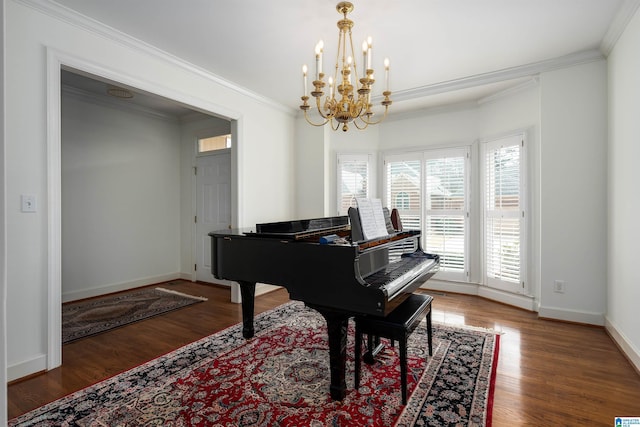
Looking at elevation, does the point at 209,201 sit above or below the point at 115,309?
above

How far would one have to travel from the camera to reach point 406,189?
190 inches

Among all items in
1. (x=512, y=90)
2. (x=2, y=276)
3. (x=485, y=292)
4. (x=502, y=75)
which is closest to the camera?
(x=2, y=276)

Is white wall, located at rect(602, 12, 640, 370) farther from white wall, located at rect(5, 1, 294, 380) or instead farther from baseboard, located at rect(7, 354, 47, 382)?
baseboard, located at rect(7, 354, 47, 382)

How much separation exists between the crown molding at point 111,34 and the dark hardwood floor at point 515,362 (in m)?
2.68

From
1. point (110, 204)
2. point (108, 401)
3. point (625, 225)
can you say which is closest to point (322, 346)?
point (108, 401)

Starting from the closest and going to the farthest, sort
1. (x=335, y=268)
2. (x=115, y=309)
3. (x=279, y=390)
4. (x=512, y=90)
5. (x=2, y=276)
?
(x=2, y=276)
(x=335, y=268)
(x=279, y=390)
(x=115, y=309)
(x=512, y=90)

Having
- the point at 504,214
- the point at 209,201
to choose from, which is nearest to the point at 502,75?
the point at 504,214

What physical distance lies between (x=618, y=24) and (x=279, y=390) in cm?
384

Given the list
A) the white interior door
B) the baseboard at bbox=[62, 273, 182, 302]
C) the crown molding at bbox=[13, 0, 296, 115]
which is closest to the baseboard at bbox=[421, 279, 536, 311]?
the white interior door

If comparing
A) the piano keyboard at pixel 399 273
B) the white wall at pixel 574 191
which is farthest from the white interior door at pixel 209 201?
the white wall at pixel 574 191

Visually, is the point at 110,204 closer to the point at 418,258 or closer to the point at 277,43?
the point at 277,43

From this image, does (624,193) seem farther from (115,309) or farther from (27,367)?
(115,309)

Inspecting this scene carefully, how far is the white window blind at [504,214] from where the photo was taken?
382 cm

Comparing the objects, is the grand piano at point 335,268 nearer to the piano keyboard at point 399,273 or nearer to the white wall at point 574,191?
the piano keyboard at point 399,273
